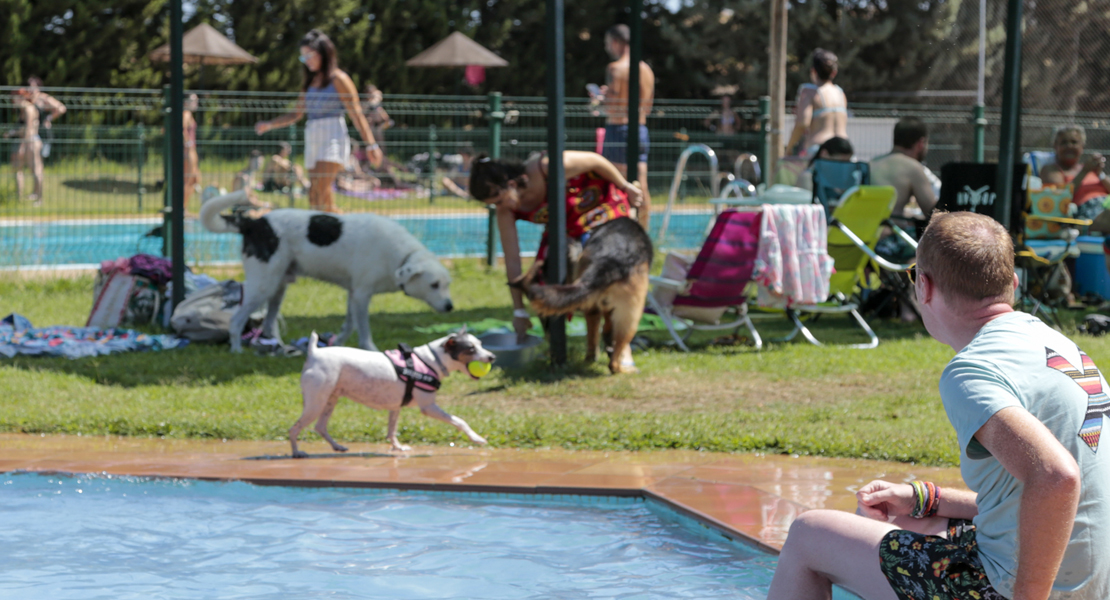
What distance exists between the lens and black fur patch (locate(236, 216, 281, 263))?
7.45 m

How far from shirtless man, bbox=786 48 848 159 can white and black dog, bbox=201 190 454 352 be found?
4.36 m

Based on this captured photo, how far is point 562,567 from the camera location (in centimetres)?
382

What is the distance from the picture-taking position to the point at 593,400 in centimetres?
620

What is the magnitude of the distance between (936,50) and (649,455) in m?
25.3

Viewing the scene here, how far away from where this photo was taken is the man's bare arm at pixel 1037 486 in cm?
186

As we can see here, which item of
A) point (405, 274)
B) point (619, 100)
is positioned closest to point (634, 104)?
point (405, 274)

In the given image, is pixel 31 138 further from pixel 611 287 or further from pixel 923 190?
pixel 923 190

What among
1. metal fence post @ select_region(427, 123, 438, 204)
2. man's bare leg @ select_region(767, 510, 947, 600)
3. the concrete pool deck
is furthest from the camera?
metal fence post @ select_region(427, 123, 438, 204)

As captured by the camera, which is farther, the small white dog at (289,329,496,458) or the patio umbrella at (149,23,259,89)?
the patio umbrella at (149,23,259,89)

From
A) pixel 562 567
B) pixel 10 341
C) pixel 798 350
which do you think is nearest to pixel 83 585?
pixel 562 567

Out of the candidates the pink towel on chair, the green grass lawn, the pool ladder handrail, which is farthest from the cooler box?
the pool ladder handrail

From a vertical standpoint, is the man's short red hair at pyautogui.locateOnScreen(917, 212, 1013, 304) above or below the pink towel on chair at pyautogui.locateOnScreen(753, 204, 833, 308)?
above

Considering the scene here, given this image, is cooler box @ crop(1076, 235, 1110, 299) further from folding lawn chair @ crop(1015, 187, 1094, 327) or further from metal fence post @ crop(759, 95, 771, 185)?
metal fence post @ crop(759, 95, 771, 185)

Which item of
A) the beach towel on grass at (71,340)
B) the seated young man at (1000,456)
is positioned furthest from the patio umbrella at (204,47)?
the seated young man at (1000,456)
